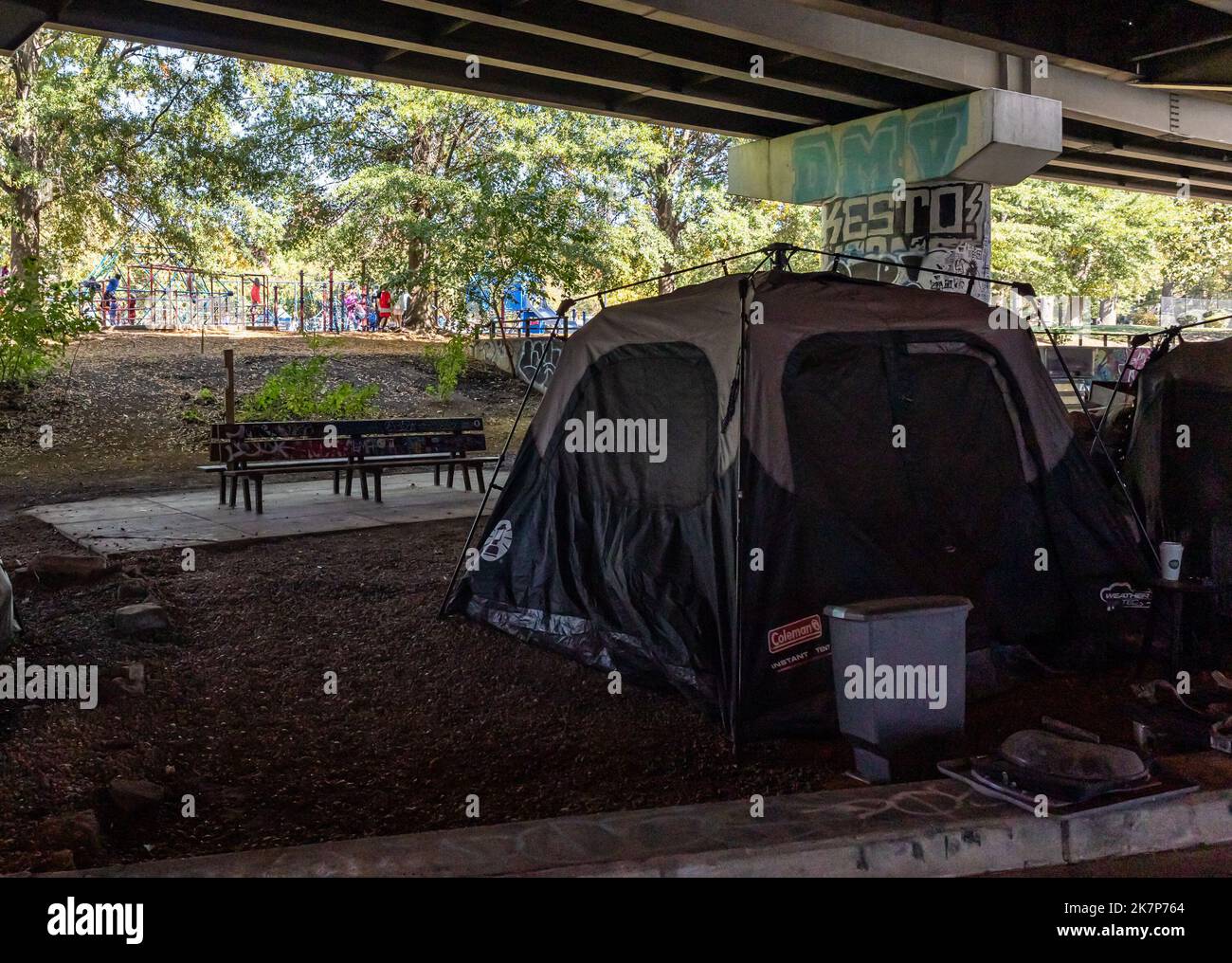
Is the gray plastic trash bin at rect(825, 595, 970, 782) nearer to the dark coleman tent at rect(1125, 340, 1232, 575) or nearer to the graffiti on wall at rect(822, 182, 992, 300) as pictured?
the dark coleman tent at rect(1125, 340, 1232, 575)

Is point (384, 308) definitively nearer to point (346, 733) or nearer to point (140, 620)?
point (140, 620)

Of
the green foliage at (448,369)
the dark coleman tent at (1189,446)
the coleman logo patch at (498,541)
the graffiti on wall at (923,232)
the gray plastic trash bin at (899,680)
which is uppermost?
the graffiti on wall at (923,232)

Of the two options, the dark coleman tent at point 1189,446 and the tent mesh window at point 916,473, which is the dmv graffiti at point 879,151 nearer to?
the dark coleman tent at point 1189,446

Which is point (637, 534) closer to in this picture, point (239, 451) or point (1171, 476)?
point (1171, 476)

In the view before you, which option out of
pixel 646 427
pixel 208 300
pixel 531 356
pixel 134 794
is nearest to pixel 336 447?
pixel 646 427

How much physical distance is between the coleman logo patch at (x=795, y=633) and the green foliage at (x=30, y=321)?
13038 mm

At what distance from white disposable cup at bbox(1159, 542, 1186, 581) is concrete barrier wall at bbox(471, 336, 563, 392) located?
17.3m

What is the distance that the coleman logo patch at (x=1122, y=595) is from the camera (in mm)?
6367

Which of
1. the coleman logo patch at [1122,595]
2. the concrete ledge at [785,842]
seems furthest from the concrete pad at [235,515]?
the coleman logo patch at [1122,595]

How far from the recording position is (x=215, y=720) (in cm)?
552

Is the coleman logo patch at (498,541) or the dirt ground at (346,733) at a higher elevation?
the coleman logo patch at (498,541)

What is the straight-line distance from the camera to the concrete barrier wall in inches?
931

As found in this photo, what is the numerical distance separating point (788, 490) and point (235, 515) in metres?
6.64

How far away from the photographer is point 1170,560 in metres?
6.41
